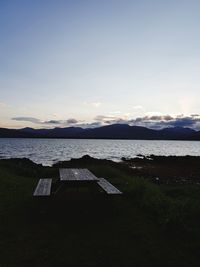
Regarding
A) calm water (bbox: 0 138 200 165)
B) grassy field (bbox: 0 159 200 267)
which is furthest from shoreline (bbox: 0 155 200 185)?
grassy field (bbox: 0 159 200 267)

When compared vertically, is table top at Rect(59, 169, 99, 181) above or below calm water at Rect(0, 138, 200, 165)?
above

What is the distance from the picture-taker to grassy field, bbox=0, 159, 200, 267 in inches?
214

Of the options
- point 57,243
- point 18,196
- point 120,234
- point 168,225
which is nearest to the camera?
point 57,243

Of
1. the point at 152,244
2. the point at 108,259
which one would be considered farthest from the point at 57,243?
the point at 152,244

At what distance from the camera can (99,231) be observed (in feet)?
22.7

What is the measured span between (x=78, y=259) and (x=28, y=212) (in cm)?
399

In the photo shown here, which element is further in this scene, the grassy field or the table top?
the table top

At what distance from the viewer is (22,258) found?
5.41m

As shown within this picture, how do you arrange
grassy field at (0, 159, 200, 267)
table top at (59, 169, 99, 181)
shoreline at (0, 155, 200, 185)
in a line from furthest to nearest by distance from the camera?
shoreline at (0, 155, 200, 185) < table top at (59, 169, 99, 181) < grassy field at (0, 159, 200, 267)

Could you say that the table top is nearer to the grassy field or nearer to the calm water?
the grassy field

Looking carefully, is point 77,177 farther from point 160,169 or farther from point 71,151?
point 71,151

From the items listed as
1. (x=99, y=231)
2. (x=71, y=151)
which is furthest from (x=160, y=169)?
(x=71, y=151)

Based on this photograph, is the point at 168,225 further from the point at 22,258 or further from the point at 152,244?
the point at 22,258

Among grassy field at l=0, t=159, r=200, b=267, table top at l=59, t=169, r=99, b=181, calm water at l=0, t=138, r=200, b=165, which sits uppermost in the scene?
table top at l=59, t=169, r=99, b=181
